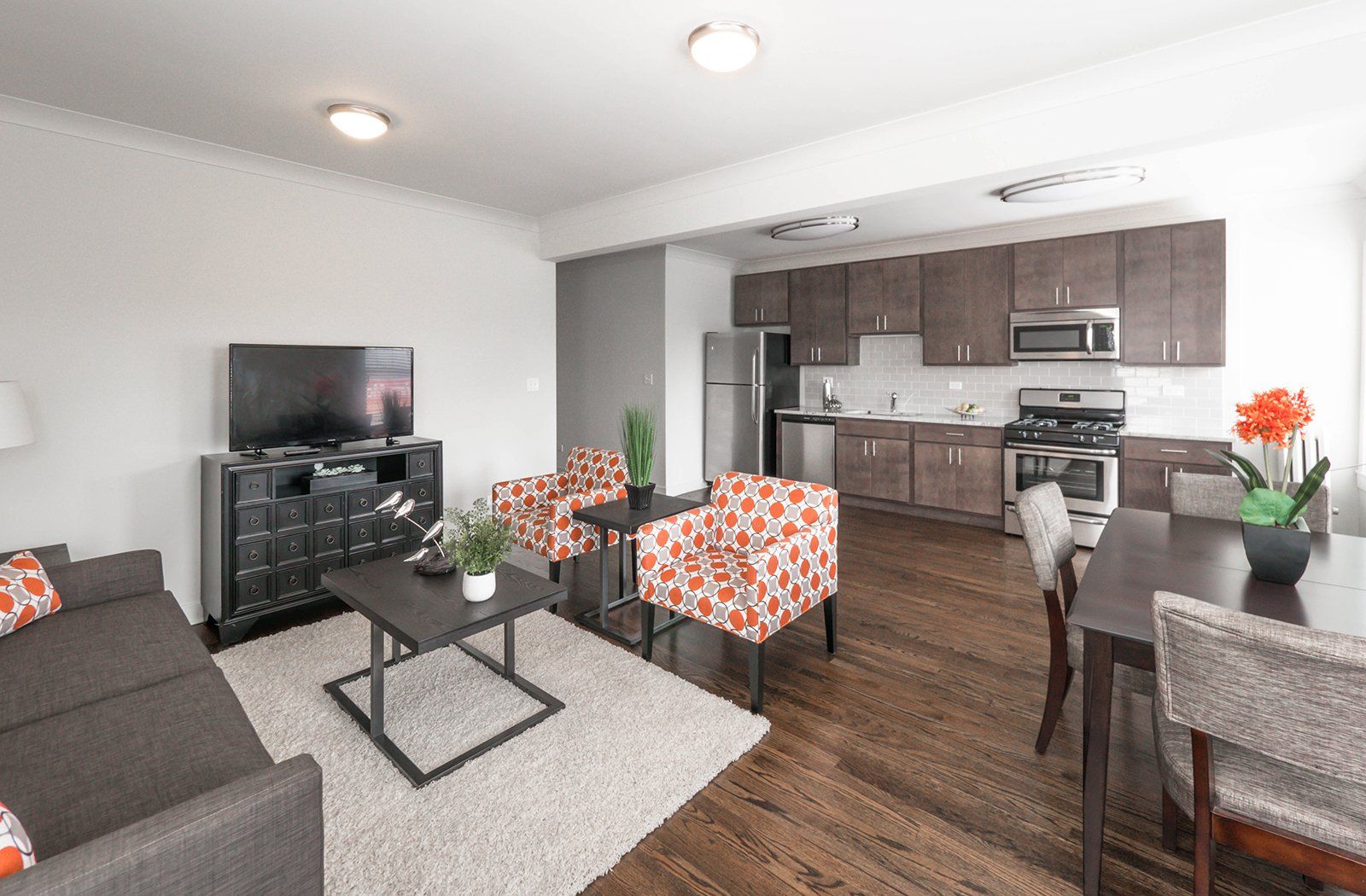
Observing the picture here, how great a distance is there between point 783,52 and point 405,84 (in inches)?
66.0

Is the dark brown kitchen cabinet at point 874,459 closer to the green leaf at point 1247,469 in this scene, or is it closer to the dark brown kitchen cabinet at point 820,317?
the dark brown kitchen cabinet at point 820,317

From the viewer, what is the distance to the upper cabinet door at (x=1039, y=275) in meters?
5.09

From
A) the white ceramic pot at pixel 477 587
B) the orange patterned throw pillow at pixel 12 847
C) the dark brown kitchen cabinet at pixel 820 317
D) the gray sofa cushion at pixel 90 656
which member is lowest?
the gray sofa cushion at pixel 90 656

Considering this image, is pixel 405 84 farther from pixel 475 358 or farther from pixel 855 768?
pixel 855 768

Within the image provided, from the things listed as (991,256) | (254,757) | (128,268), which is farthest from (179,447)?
(991,256)

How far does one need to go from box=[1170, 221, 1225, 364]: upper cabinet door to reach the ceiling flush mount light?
4003 millimetres

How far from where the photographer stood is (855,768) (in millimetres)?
2193

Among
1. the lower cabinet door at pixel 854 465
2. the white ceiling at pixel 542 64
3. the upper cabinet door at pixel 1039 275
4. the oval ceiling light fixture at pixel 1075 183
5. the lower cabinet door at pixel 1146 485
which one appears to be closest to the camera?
the white ceiling at pixel 542 64

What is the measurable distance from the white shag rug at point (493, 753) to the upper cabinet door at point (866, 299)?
14.3 ft

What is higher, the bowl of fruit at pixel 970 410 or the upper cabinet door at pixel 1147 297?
the upper cabinet door at pixel 1147 297

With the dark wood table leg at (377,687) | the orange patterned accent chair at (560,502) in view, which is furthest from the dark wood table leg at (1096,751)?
the orange patterned accent chair at (560,502)

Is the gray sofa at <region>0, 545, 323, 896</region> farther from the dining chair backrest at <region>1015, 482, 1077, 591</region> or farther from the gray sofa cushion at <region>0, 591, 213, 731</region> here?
the dining chair backrest at <region>1015, 482, 1077, 591</region>

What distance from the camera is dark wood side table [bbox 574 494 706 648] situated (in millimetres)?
3135

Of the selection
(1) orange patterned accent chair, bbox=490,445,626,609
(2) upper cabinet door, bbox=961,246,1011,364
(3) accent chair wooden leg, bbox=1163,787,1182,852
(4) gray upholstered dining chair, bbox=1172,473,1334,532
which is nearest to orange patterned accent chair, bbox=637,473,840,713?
(1) orange patterned accent chair, bbox=490,445,626,609
